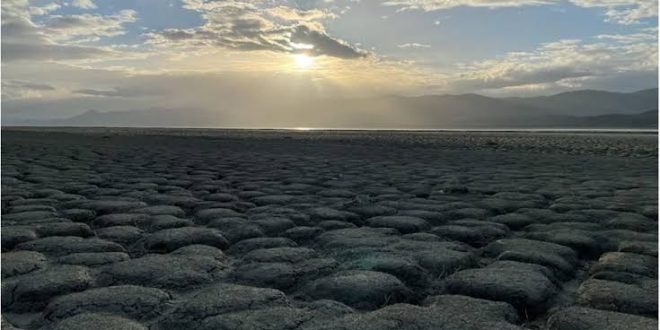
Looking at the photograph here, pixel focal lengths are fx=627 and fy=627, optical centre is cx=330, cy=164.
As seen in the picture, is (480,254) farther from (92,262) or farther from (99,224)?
(99,224)

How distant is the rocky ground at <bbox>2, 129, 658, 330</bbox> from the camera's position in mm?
2594

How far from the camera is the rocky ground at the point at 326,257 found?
8.51ft

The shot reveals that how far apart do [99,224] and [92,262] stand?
1.52 metres

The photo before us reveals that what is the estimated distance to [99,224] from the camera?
4.90 m

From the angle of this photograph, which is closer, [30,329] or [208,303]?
[30,329]

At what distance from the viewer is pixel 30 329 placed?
248 cm

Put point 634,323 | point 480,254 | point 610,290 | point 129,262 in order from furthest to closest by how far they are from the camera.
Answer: point 480,254 → point 129,262 → point 610,290 → point 634,323

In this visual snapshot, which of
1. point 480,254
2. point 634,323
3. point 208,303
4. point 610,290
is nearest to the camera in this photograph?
point 634,323

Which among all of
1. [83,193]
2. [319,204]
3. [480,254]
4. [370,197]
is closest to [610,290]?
[480,254]

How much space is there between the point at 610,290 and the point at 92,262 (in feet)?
8.79

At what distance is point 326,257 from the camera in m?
3.69

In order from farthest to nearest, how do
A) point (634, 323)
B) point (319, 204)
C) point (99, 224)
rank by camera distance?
1. point (319, 204)
2. point (99, 224)
3. point (634, 323)

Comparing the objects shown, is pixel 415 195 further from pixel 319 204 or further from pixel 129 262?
pixel 129 262

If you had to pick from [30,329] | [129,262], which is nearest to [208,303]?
[30,329]
